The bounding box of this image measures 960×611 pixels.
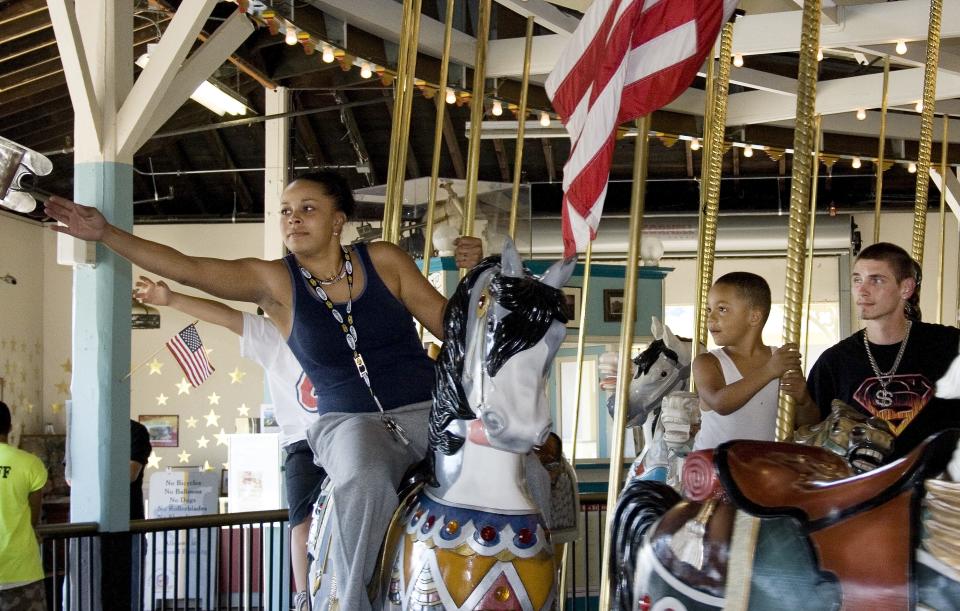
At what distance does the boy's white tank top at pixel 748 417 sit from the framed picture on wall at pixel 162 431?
14827 mm

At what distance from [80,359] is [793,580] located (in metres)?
3.99

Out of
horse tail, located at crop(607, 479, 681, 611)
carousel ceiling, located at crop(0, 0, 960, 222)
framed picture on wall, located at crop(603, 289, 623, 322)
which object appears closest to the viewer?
horse tail, located at crop(607, 479, 681, 611)

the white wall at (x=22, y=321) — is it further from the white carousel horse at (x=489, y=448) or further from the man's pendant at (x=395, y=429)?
the white carousel horse at (x=489, y=448)

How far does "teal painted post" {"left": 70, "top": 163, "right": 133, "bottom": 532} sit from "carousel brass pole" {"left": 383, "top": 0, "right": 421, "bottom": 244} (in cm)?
131

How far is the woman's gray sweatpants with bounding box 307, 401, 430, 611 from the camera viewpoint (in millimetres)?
2590

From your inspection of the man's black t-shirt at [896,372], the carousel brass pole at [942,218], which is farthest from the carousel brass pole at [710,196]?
the carousel brass pole at [942,218]

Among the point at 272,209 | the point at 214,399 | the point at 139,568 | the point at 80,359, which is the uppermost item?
the point at 272,209

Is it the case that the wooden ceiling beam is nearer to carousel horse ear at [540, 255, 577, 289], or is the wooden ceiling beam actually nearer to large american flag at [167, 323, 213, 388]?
large american flag at [167, 323, 213, 388]

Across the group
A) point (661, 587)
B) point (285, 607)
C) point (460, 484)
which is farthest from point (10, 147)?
point (285, 607)

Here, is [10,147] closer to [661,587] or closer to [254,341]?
[254,341]

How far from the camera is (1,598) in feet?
15.6

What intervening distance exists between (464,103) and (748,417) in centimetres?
517

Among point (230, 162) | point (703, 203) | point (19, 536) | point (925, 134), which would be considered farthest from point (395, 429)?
point (230, 162)

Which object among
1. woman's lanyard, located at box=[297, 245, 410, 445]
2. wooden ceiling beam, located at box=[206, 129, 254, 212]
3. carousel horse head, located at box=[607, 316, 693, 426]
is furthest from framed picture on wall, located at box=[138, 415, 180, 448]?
woman's lanyard, located at box=[297, 245, 410, 445]
